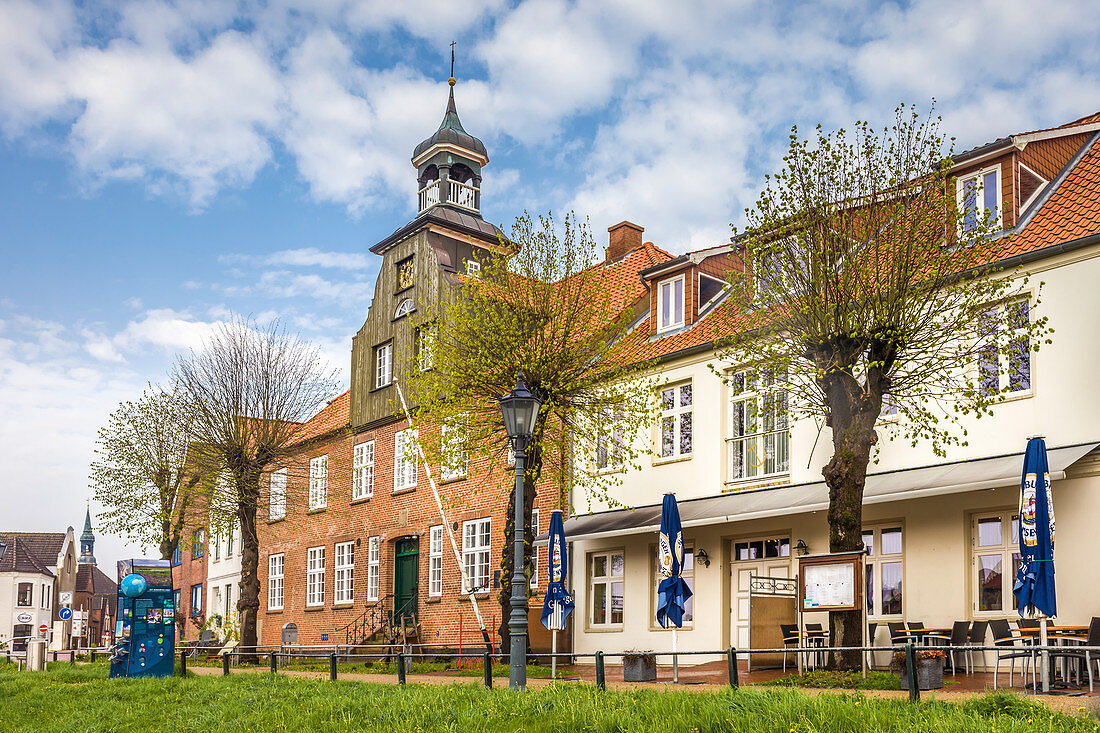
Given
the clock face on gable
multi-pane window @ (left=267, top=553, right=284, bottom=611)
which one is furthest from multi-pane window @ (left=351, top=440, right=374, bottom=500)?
multi-pane window @ (left=267, top=553, right=284, bottom=611)

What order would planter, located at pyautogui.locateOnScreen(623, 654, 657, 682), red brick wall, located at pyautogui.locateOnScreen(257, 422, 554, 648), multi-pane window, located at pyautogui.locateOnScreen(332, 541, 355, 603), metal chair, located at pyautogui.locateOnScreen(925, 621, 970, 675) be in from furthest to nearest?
multi-pane window, located at pyautogui.locateOnScreen(332, 541, 355, 603) → red brick wall, located at pyautogui.locateOnScreen(257, 422, 554, 648) → planter, located at pyautogui.locateOnScreen(623, 654, 657, 682) → metal chair, located at pyautogui.locateOnScreen(925, 621, 970, 675)

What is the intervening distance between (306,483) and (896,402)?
24.3 m

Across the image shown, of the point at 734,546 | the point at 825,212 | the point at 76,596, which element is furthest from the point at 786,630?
the point at 76,596

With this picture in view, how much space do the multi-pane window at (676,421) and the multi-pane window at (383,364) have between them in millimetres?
12356

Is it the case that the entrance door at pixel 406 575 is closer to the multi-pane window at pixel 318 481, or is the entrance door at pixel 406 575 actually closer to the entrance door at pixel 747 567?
the multi-pane window at pixel 318 481

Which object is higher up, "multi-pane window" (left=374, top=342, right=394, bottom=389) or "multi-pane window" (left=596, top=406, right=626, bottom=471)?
"multi-pane window" (left=374, top=342, right=394, bottom=389)

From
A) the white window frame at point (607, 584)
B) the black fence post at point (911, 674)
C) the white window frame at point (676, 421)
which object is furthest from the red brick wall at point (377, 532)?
the black fence post at point (911, 674)

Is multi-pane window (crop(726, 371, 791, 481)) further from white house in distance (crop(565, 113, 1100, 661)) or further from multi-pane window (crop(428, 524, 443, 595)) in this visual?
multi-pane window (crop(428, 524, 443, 595))

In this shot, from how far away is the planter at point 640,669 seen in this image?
17.0 metres

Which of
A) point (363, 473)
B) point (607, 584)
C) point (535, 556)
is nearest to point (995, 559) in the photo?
point (607, 584)

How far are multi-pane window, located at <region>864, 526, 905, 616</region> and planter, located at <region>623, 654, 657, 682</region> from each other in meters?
4.47

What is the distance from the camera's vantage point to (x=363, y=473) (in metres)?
35.5

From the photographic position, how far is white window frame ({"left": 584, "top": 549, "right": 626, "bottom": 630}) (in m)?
24.8

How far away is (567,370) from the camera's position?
22.3 meters
